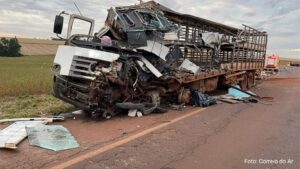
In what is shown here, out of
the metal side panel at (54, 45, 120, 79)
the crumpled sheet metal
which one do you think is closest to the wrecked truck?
the metal side panel at (54, 45, 120, 79)

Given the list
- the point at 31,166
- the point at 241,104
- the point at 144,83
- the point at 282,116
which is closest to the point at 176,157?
the point at 31,166

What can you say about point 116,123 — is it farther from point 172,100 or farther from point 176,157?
point 172,100

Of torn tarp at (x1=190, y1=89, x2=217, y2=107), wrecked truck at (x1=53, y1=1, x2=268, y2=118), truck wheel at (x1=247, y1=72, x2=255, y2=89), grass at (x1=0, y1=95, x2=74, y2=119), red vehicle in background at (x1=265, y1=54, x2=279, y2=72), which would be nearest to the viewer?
wrecked truck at (x1=53, y1=1, x2=268, y2=118)

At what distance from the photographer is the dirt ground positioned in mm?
5848

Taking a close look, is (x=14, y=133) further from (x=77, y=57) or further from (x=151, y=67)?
(x=151, y=67)

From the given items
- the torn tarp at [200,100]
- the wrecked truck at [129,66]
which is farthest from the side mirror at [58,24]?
the torn tarp at [200,100]

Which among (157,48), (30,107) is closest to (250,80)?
(157,48)

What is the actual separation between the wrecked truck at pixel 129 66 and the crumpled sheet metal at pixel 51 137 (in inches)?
59.7

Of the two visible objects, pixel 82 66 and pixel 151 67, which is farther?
pixel 151 67

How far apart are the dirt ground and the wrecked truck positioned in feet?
2.10

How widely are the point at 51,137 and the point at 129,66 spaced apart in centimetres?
345

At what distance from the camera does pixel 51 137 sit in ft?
23.3

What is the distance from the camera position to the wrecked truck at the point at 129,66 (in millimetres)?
9117

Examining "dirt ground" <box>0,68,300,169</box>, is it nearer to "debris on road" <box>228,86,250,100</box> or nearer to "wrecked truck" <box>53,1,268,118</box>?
"wrecked truck" <box>53,1,268,118</box>
